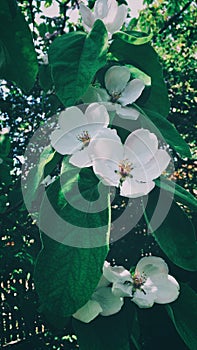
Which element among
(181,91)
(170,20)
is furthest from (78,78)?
(170,20)

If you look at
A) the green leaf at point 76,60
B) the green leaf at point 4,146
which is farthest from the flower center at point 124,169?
the green leaf at point 4,146

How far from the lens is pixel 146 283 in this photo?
68cm

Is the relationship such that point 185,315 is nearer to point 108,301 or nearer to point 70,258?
point 108,301

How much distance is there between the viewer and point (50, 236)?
0.52 metres

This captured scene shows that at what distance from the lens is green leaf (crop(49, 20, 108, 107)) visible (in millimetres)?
601

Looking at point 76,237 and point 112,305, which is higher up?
point 76,237

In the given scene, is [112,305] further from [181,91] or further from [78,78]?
[181,91]

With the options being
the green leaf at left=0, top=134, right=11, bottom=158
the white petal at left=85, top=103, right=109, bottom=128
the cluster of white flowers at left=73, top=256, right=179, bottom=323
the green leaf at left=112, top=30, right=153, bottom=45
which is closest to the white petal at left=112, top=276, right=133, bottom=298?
the cluster of white flowers at left=73, top=256, right=179, bottom=323

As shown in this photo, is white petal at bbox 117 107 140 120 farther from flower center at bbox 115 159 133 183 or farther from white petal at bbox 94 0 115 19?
white petal at bbox 94 0 115 19

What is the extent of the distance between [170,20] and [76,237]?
359 centimetres

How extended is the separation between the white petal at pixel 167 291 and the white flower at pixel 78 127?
0.76 feet

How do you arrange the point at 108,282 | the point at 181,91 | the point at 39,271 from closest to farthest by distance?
the point at 39,271
the point at 108,282
the point at 181,91

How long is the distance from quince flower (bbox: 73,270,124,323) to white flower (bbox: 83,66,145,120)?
0.24m

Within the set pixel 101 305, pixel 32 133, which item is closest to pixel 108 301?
pixel 101 305
